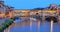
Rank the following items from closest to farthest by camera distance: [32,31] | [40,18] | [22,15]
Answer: [32,31]
[40,18]
[22,15]

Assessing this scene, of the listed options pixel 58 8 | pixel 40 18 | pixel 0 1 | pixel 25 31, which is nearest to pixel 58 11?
pixel 58 8

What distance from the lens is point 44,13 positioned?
8.16 m

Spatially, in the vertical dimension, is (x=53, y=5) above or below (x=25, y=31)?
above

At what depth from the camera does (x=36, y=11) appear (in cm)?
815

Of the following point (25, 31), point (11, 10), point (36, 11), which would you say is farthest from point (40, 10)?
point (25, 31)

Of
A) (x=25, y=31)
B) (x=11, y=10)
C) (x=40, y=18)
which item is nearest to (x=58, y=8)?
(x=40, y=18)

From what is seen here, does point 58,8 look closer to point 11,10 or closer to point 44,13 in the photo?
point 44,13

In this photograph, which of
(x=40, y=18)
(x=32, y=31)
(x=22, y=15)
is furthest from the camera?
(x=22, y=15)

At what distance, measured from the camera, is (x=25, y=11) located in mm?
8297

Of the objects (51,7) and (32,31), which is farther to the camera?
(51,7)

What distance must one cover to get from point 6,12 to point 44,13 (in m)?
1.17

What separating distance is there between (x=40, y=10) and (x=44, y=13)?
195 millimetres

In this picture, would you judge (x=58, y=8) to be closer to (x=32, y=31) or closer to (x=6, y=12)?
(x=6, y=12)

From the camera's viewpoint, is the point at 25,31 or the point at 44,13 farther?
the point at 44,13
